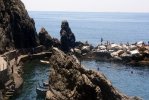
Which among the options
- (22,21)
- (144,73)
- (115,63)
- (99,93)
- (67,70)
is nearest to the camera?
(99,93)

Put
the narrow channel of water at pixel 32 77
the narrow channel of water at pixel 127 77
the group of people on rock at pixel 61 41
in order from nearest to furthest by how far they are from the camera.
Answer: the narrow channel of water at pixel 32 77 < the narrow channel of water at pixel 127 77 < the group of people on rock at pixel 61 41

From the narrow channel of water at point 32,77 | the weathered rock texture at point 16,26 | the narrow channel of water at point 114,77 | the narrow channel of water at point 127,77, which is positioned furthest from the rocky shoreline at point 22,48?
the narrow channel of water at point 127,77

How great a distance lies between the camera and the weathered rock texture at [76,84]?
90.4 feet

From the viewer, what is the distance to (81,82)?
1093 inches

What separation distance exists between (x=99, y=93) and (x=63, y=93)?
301 cm

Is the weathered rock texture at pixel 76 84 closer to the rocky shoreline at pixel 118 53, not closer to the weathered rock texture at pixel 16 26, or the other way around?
the weathered rock texture at pixel 16 26

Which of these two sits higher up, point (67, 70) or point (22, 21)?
point (67, 70)

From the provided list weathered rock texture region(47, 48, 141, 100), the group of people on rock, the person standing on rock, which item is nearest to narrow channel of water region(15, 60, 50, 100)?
the group of people on rock

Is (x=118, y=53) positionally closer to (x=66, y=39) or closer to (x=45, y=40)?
(x=66, y=39)

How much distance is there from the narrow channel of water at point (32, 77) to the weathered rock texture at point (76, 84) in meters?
28.2

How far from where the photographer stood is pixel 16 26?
10869cm

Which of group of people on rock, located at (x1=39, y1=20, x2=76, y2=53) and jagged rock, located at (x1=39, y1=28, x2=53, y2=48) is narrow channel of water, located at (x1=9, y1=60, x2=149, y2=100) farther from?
jagged rock, located at (x1=39, y1=28, x2=53, y2=48)

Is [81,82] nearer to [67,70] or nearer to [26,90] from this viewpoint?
[67,70]

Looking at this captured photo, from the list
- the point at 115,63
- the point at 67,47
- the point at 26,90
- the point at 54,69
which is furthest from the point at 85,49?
the point at 54,69
